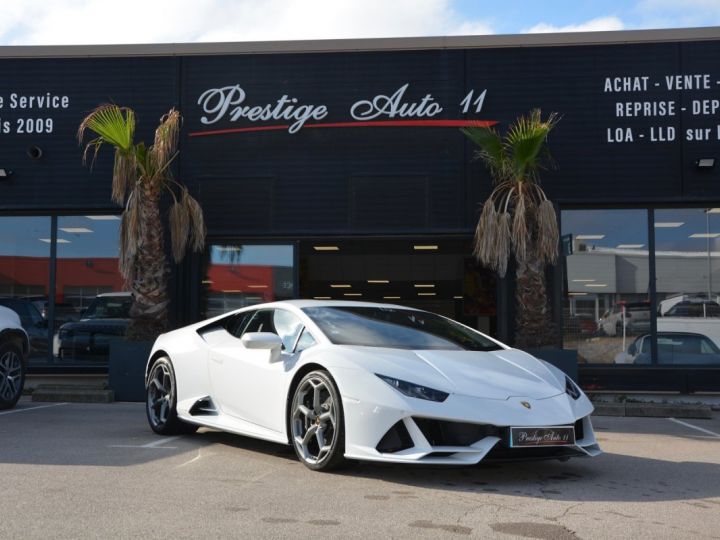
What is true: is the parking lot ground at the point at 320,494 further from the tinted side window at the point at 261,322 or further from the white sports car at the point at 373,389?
the tinted side window at the point at 261,322

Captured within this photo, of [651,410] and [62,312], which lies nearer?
[651,410]

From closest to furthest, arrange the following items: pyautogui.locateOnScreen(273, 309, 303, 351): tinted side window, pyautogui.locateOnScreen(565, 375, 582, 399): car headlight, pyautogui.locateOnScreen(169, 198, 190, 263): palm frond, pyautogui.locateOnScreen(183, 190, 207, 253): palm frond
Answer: pyautogui.locateOnScreen(565, 375, 582, 399): car headlight < pyautogui.locateOnScreen(273, 309, 303, 351): tinted side window < pyautogui.locateOnScreen(169, 198, 190, 263): palm frond < pyautogui.locateOnScreen(183, 190, 207, 253): palm frond

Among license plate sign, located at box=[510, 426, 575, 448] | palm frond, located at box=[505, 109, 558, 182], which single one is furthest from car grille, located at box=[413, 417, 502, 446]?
palm frond, located at box=[505, 109, 558, 182]

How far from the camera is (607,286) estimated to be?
13336 millimetres

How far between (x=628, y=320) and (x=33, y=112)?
1044cm

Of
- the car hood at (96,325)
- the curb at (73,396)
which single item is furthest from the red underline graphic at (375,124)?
the curb at (73,396)

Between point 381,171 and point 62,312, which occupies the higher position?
point 381,171

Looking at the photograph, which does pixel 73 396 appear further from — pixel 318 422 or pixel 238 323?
pixel 318 422

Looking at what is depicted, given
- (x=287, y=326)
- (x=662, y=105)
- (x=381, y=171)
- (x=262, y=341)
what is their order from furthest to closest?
(x=381, y=171) < (x=662, y=105) < (x=287, y=326) < (x=262, y=341)

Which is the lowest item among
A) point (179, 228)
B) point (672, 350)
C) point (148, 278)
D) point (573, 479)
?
point (573, 479)

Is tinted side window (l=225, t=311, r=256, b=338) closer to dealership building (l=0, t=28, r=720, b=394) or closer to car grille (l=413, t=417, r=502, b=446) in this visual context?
car grille (l=413, t=417, r=502, b=446)

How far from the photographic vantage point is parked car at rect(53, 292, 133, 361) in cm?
1393

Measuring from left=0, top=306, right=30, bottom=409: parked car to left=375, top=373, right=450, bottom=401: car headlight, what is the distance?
595 centimetres

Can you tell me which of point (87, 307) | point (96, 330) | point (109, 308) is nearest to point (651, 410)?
point (109, 308)
